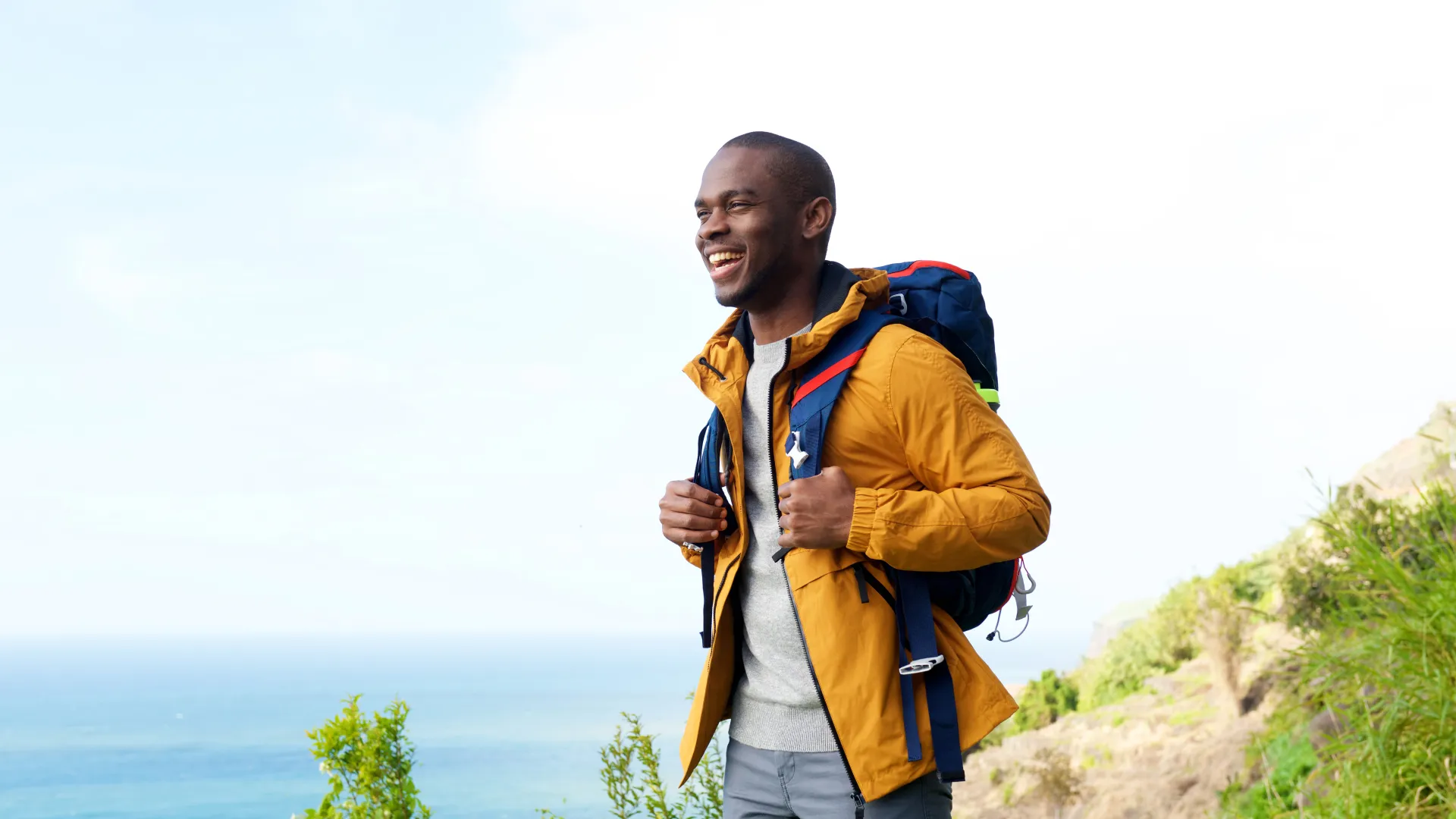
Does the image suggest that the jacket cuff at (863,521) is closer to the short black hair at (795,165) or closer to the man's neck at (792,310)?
the man's neck at (792,310)

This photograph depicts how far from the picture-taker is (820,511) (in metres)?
1.92

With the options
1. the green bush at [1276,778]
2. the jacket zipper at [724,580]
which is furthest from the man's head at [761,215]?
the green bush at [1276,778]

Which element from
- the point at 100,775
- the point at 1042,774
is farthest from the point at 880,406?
the point at 100,775

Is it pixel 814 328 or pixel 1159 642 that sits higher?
pixel 814 328

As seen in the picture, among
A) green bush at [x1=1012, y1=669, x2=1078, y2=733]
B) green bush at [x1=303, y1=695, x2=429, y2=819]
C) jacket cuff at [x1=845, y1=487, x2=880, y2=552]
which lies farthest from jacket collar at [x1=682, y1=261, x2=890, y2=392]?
green bush at [x1=1012, y1=669, x2=1078, y2=733]

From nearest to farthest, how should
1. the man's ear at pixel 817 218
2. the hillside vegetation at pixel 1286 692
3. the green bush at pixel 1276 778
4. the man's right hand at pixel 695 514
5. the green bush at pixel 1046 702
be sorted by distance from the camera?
the man's right hand at pixel 695 514
the man's ear at pixel 817 218
the hillside vegetation at pixel 1286 692
the green bush at pixel 1276 778
the green bush at pixel 1046 702

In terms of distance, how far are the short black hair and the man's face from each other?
0.02 meters

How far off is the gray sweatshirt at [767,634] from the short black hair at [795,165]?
1.05 feet

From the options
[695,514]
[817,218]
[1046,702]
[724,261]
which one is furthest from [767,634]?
[1046,702]

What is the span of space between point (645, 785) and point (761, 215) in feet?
10.2

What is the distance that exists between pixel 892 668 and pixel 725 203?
0.96 meters

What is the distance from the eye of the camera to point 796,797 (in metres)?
2.04

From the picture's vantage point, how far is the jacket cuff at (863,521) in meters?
1.90

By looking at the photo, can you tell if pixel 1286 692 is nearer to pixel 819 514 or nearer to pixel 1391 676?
pixel 1391 676
